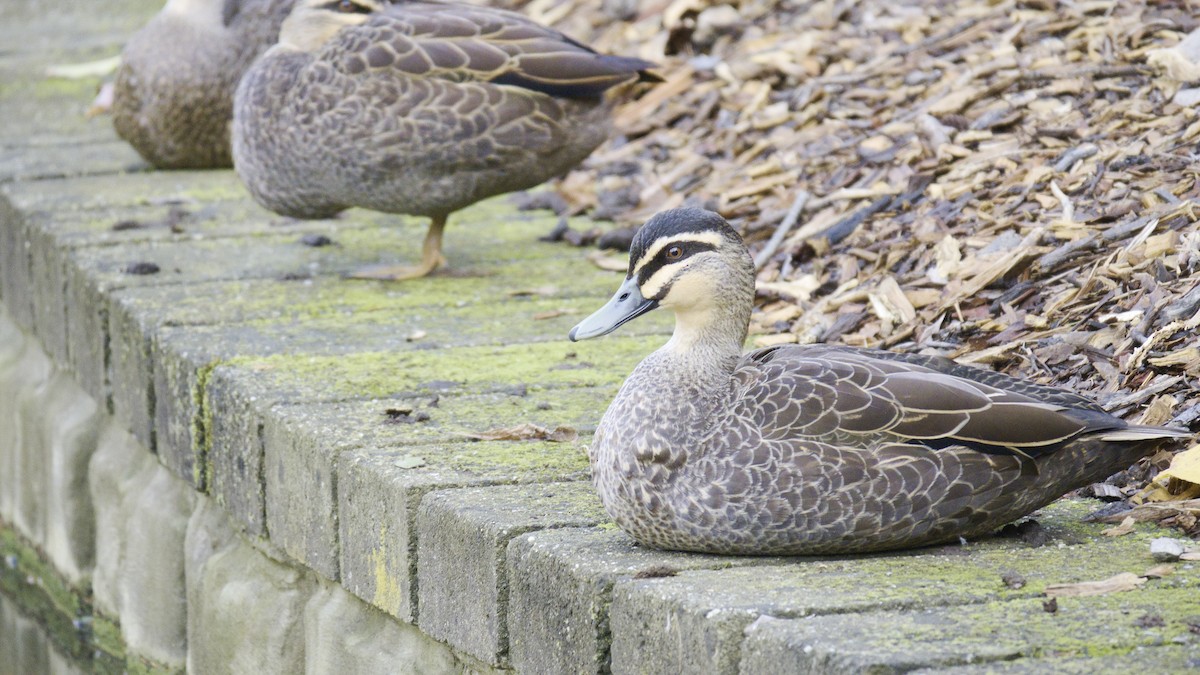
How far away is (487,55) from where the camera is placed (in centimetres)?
527

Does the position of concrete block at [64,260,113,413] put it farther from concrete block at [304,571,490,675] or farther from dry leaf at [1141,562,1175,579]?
dry leaf at [1141,562,1175,579]

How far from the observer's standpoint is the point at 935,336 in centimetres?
405

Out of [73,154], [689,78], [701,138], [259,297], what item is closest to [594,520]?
[259,297]

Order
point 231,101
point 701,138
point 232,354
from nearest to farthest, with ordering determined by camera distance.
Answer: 1. point 232,354
2. point 701,138
3. point 231,101

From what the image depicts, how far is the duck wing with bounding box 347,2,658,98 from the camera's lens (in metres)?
5.25

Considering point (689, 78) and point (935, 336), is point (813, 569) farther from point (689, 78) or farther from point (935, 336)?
point (689, 78)

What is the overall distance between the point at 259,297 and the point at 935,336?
2.24 metres

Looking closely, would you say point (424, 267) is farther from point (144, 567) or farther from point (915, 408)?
point (915, 408)

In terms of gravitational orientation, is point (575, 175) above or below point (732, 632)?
below

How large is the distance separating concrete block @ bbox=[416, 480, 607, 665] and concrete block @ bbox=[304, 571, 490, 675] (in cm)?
8

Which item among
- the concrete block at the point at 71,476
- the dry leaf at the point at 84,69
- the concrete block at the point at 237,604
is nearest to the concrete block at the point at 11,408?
the concrete block at the point at 71,476

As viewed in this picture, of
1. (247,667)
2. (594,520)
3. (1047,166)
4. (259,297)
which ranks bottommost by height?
(247,667)

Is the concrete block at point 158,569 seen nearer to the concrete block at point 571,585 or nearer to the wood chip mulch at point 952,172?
the wood chip mulch at point 952,172

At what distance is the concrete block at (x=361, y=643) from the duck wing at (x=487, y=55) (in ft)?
6.47
